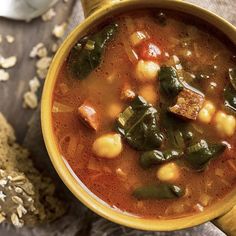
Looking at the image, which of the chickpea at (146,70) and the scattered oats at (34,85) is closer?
the chickpea at (146,70)

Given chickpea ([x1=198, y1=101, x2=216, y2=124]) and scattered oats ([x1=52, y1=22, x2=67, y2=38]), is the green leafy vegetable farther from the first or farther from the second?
scattered oats ([x1=52, y1=22, x2=67, y2=38])

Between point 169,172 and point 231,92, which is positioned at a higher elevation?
point 231,92

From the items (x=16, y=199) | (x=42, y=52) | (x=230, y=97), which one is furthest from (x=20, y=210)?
(x=230, y=97)

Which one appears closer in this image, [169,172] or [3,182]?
[169,172]

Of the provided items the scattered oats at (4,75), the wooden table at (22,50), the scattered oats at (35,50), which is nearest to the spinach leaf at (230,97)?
the wooden table at (22,50)

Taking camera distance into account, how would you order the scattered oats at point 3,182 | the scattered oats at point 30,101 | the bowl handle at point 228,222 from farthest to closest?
1. the scattered oats at point 30,101
2. the scattered oats at point 3,182
3. the bowl handle at point 228,222

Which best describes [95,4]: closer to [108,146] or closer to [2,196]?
[108,146]

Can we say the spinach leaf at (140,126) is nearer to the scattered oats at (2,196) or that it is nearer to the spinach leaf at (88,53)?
the spinach leaf at (88,53)
